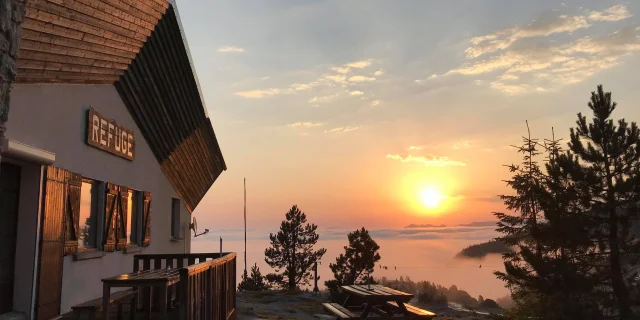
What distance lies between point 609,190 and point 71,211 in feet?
51.3

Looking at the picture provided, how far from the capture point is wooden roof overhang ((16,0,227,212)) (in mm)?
5801

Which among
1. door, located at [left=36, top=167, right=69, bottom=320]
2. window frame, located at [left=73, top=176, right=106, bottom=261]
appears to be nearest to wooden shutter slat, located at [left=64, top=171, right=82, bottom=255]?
door, located at [left=36, top=167, right=69, bottom=320]

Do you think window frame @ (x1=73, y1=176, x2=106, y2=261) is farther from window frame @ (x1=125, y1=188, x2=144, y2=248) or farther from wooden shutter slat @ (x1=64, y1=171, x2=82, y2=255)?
window frame @ (x1=125, y1=188, x2=144, y2=248)

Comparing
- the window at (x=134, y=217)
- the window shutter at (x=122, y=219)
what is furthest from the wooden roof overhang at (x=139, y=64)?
the window shutter at (x=122, y=219)

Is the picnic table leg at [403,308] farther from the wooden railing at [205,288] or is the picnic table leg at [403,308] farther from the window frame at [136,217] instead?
the window frame at [136,217]

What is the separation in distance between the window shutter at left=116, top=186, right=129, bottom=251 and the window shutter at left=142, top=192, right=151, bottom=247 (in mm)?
1107

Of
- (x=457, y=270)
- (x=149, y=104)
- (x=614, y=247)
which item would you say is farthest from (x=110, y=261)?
(x=457, y=270)

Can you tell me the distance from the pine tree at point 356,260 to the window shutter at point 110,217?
683 inches

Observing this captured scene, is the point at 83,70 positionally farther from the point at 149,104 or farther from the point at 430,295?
the point at 430,295

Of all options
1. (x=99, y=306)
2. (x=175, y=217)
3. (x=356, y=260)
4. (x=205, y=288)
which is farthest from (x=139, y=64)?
(x=356, y=260)

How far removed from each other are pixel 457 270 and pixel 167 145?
69716mm

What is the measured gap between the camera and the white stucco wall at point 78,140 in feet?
20.1

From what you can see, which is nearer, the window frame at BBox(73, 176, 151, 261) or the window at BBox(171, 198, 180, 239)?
the window frame at BBox(73, 176, 151, 261)

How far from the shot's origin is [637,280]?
626 inches
